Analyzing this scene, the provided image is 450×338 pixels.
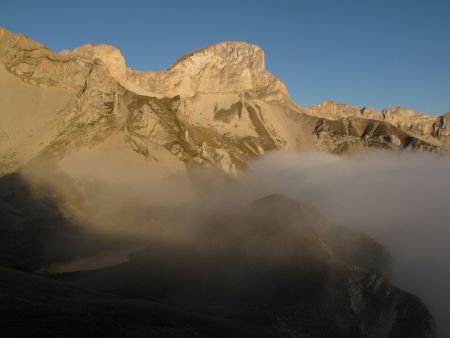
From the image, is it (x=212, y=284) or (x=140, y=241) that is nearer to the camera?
(x=212, y=284)

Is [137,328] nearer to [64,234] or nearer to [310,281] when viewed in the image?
[310,281]

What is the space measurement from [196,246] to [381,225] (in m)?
83.9

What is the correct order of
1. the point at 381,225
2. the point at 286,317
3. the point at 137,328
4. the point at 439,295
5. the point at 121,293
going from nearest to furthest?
the point at 137,328, the point at 286,317, the point at 121,293, the point at 439,295, the point at 381,225

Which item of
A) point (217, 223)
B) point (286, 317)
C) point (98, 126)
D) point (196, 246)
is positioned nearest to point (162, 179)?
point (98, 126)

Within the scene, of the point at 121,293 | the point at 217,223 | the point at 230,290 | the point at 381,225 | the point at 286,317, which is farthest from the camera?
the point at 381,225

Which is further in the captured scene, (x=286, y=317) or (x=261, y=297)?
(x=261, y=297)

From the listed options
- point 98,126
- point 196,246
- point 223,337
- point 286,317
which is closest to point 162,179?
point 98,126

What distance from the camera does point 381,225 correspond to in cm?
13400

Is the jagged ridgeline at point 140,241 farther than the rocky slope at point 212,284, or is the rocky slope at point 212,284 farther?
the jagged ridgeline at point 140,241

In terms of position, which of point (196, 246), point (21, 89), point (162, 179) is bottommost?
point (196, 246)

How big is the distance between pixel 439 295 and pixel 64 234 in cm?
7694

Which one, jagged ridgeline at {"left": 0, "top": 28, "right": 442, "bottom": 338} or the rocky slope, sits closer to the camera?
the rocky slope

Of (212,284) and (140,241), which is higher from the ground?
(140,241)

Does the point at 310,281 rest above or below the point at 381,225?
below
